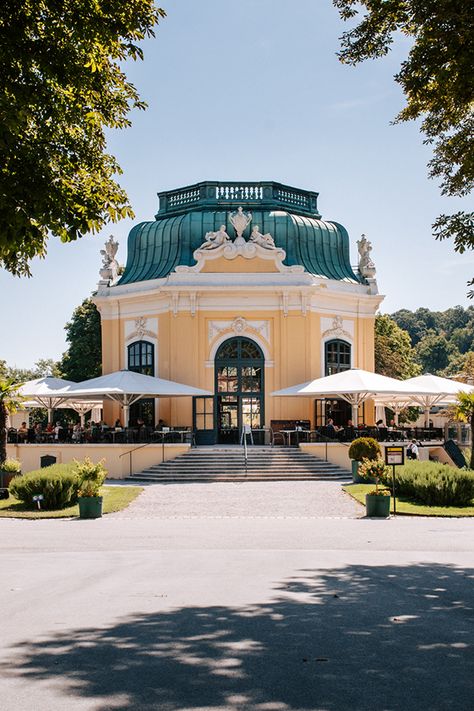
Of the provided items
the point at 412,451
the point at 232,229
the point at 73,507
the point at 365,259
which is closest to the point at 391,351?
the point at 365,259

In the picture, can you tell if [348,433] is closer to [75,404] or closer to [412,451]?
[412,451]

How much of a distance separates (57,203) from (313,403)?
79.7 ft

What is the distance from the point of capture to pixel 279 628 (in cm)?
724

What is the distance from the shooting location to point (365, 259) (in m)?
37.5

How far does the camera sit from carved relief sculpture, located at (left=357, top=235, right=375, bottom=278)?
121 ft

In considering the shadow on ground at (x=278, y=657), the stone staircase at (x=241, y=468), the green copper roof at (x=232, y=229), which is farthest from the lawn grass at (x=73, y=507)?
the green copper roof at (x=232, y=229)

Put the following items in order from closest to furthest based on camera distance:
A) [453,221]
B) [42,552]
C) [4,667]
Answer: [4,667]
[453,221]
[42,552]

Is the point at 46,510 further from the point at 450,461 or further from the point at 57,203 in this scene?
the point at 450,461

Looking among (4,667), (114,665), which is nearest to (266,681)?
(114,665)

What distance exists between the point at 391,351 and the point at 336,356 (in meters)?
11.8

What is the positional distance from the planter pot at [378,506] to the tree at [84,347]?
88.1 ft

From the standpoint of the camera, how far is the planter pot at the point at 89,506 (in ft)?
61.6

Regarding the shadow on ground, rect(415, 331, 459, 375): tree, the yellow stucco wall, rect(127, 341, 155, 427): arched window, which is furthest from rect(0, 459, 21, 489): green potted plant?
rect(415, 331, 459, 375): tree

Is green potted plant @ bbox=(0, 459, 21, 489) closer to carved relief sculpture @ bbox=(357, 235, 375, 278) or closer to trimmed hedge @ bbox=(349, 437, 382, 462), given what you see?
trimmed hedge @ bbox=(349, 437, 382, 462)
